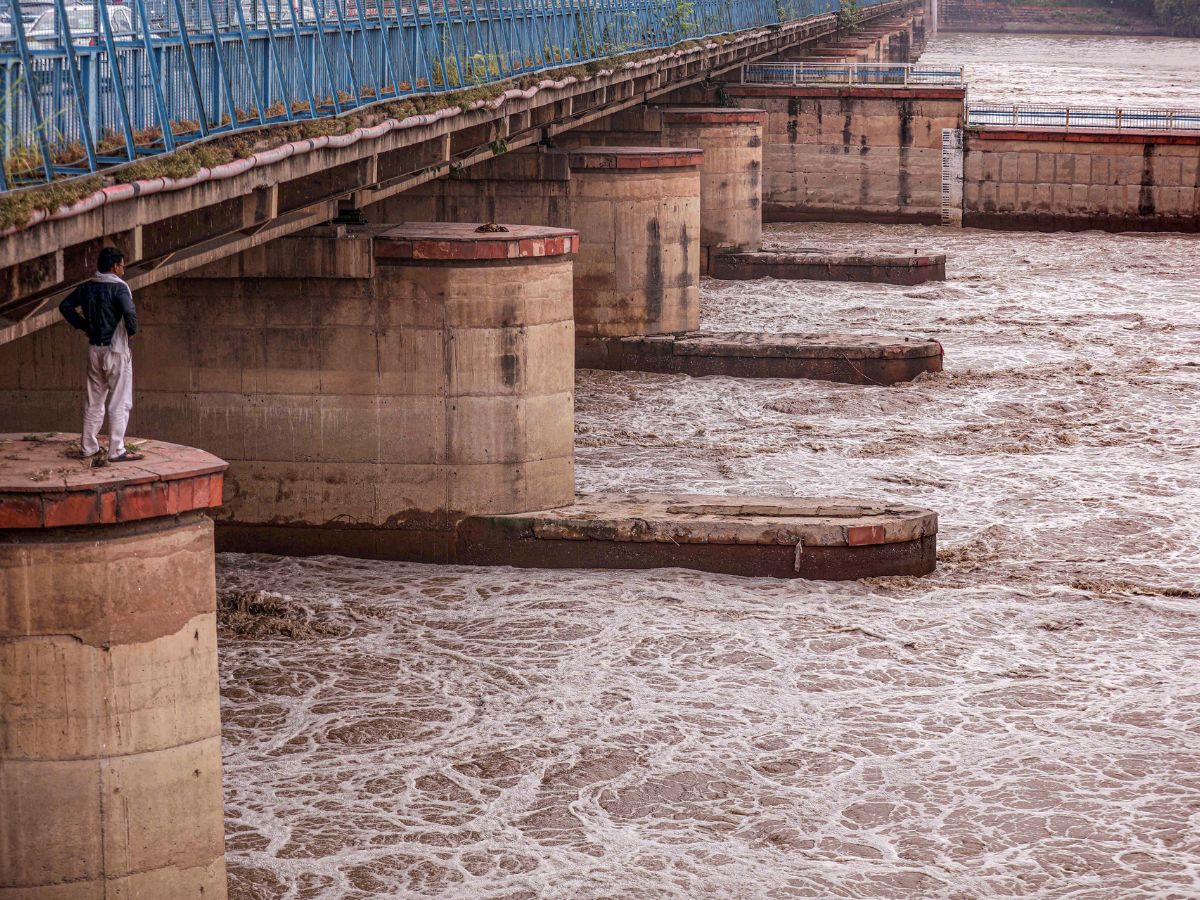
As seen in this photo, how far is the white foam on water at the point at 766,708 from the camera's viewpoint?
1268 centimetres

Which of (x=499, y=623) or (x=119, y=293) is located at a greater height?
(x=119, y=293)

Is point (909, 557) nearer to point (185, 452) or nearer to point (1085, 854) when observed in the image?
point (1085, 854)

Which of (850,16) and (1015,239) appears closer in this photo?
(1015,239)

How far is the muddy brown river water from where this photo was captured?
12672 millimetres

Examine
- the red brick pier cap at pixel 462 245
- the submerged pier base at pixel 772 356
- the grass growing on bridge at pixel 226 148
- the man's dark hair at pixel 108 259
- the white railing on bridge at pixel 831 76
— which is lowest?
the submerged pier base at pixel 772 356

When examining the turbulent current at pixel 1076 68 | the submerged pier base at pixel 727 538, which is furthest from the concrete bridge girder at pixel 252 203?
the turbulent current at pixel 1076 68

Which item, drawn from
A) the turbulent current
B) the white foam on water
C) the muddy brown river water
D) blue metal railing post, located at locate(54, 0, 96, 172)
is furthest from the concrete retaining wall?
blue metal railing post, located at locate(54, 0, 96, 172)

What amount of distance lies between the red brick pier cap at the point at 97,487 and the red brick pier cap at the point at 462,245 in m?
8.52

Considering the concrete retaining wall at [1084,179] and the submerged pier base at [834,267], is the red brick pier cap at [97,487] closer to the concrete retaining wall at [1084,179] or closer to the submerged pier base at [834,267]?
the submerged pier base at [834,267]

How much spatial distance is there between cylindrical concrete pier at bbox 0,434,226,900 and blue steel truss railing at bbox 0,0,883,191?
1.97 metres

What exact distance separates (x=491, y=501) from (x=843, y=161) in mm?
34528

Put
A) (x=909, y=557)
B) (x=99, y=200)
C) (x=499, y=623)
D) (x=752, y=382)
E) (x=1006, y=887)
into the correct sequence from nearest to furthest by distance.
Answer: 1. (x=99, y=200)
2. (x=1006, y=887)
3. (x=499, y=623)
4. (x=909, y=557)
5. (x=752, y=382)

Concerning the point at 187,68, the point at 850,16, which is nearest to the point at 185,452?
the point at 187,68

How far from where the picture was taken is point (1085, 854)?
12781 millimetres
